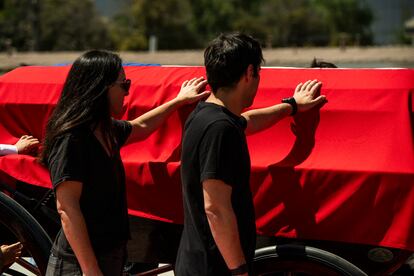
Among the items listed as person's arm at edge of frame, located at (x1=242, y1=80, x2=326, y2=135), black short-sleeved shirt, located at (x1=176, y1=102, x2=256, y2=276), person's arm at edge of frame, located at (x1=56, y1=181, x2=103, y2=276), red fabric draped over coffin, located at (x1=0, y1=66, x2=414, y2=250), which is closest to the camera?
black short-sleeved shirt, located at (x1=176, y1=102, x2=256, y2=276)

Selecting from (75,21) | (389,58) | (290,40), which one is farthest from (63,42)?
(389,58)

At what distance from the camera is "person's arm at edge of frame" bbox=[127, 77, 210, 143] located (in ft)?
9.66

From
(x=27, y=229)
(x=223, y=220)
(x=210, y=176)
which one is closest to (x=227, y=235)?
(x=223, y=220)

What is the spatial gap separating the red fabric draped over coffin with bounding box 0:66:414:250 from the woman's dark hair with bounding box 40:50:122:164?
0.58 m

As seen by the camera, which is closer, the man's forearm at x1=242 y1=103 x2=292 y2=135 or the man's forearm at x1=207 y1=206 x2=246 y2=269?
the man's forearm at x1=207 y1=206 x2=246 y2=269

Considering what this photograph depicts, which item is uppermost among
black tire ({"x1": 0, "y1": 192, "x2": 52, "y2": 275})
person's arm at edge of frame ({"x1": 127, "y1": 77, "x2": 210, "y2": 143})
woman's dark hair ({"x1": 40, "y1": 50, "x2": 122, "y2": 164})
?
woman's dark hair ({"x1": 40, "y1": 50, "x2": 122, "y2": 164})

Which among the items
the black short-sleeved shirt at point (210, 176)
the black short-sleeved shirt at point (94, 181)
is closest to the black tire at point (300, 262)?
the black short-sleeved shirt at point (210, 176)

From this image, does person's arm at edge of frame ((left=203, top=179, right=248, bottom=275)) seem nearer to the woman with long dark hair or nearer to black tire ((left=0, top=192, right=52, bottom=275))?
the woman with long dark hair

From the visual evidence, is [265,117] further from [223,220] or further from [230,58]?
[223,220]

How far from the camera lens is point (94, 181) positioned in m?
2.48

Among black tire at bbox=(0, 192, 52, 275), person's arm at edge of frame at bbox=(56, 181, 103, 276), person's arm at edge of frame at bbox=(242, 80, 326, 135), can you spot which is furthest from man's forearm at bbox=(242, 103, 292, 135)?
black tire at bbox=(0, 192, 52, 275)

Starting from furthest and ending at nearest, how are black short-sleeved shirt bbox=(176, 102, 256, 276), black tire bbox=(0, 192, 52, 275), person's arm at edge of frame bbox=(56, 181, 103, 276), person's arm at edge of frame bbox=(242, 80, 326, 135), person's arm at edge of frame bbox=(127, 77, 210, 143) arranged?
black tire bbox=(0, 192, 52, 275) → person's arm at edge of frame bbox=(127, 77, 210, 143) → person's arm at edge of frame bbox=(242, 80, 326, 135) → person's arm at edge of frame bbox=(56, 181, 103, 276) → black short-sleeved shirt bbox=(176, 102, 256, 276)

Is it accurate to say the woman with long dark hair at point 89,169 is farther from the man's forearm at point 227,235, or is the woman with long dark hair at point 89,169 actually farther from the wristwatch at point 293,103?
the wristwatch at point 293,103

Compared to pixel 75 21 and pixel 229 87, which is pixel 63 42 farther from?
pixel 229 87
